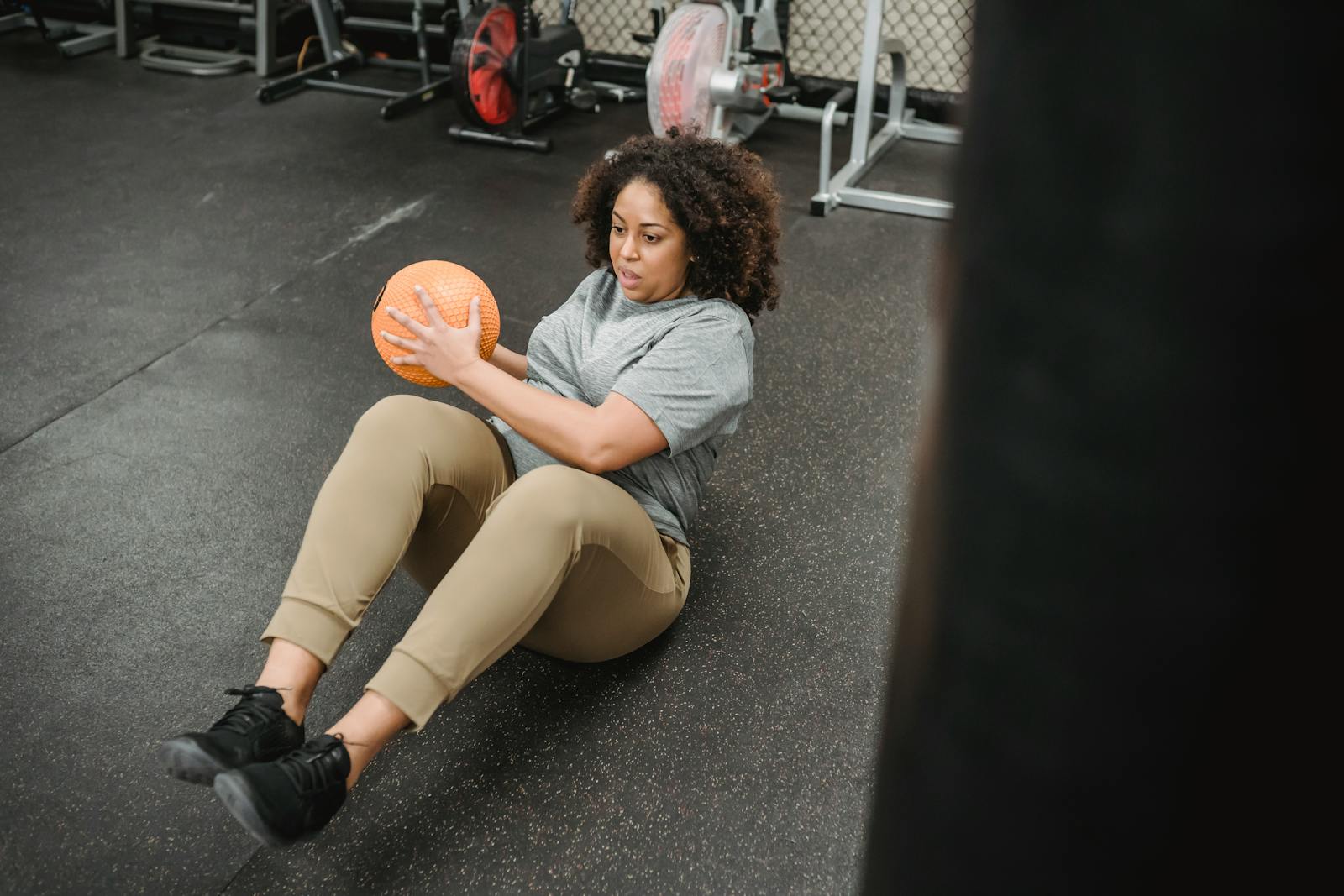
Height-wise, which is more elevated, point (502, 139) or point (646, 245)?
point (646, 245)

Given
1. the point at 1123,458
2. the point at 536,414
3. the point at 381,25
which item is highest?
the point at 1123,458

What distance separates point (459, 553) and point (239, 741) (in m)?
0.49

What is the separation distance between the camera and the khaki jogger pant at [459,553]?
1.39m

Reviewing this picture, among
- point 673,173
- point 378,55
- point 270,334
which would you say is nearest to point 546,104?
point 378,55

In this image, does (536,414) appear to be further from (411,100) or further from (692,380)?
(411,100)

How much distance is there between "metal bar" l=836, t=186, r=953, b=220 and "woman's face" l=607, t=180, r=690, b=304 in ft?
8.13

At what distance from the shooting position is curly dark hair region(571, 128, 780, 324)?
170 cm

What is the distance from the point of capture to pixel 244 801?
119 cm

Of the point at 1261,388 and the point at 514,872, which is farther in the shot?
the point at 514,872

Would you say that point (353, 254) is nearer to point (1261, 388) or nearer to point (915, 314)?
point (915, 314)

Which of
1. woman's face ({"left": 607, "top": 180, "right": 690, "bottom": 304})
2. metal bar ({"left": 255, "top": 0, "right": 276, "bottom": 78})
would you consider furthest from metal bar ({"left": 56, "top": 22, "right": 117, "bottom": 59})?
woman's face ({"left": 607, "top": 180, "right": 690, "bottom": 304})

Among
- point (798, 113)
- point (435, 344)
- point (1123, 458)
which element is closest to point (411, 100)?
point (798, 113)

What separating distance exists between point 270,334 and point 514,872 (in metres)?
2.04

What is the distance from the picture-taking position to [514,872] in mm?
1453
